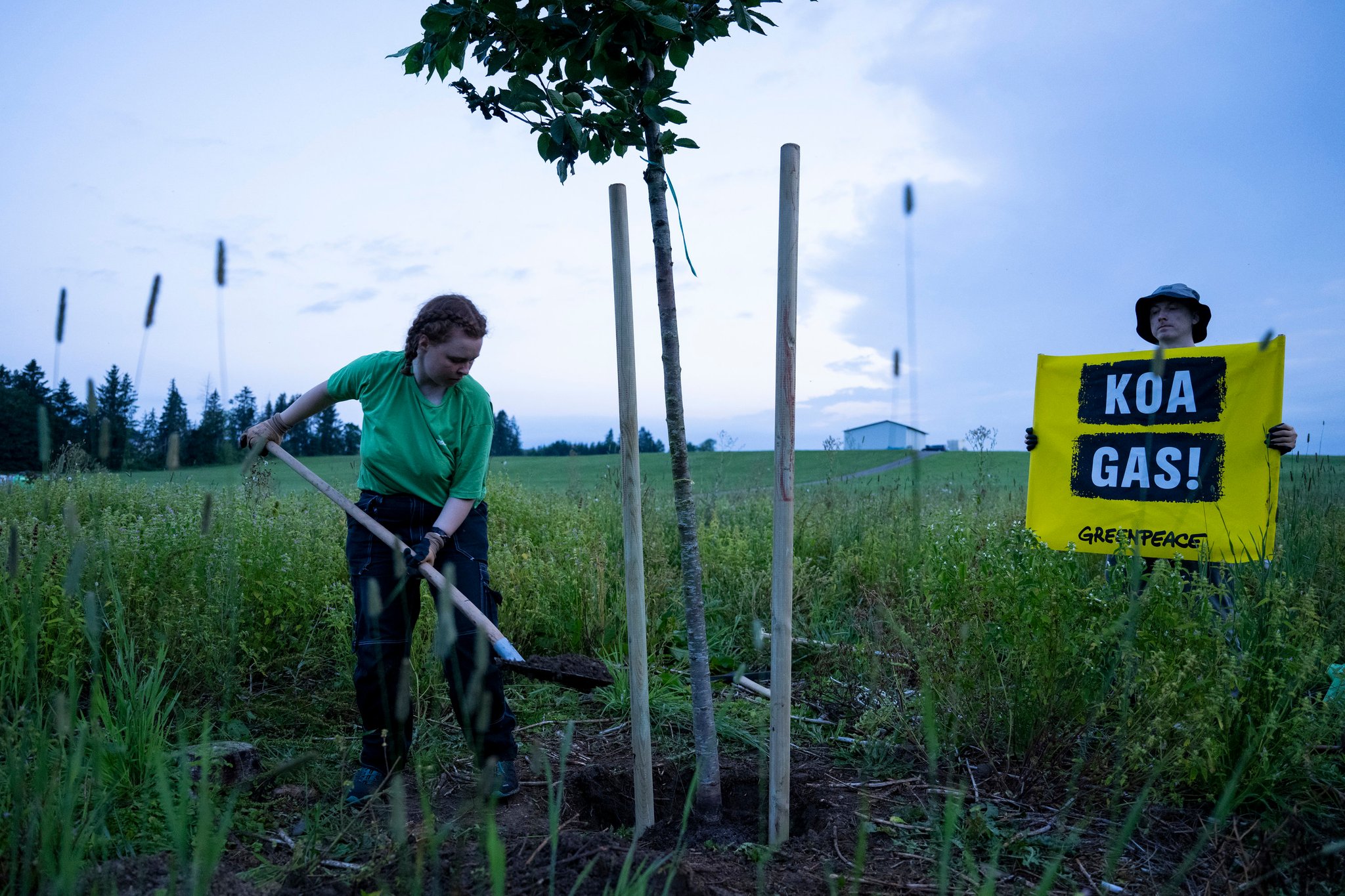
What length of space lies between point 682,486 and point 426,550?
104 centimetres

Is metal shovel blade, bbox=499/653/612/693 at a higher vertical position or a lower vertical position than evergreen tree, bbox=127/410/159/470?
lower

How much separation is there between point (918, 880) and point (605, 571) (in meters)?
2.95

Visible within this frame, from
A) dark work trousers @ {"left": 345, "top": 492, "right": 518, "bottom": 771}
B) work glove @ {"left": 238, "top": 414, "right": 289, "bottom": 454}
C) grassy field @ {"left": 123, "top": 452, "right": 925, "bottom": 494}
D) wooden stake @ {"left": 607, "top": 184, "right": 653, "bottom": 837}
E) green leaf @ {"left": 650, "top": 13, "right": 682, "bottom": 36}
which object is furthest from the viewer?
grassy field @ {"left": 123, "top": 452, "right": 925, "bottom": 494}

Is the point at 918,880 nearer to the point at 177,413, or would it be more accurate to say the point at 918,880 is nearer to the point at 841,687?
the point at 841,687

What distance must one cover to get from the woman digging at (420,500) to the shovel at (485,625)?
7 centimetres

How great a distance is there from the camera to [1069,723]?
2.92m

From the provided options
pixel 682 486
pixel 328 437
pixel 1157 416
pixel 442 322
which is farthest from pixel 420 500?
pixel 328 437

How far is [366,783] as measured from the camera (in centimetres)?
306

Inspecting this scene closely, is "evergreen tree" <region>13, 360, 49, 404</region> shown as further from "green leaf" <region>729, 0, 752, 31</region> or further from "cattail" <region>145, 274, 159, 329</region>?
"green leaf" <region>729, 0, 752, 31</region>

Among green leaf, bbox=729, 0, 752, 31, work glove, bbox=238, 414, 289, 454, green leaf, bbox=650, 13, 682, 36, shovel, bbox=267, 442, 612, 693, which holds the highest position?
green leaf, bbox=729, 0, 752, 31

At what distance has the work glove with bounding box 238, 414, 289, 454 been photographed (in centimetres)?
352

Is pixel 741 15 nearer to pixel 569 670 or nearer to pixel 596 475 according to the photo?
pixel 569 670

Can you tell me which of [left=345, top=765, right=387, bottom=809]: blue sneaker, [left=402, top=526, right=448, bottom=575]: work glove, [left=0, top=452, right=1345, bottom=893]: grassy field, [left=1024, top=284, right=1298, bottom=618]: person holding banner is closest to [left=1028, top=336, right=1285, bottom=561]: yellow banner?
[left=1024, top=284, right=1298, bottom=618]: person holding banner

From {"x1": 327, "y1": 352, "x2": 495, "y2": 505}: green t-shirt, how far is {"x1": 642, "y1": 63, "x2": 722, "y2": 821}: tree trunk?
93 cm
